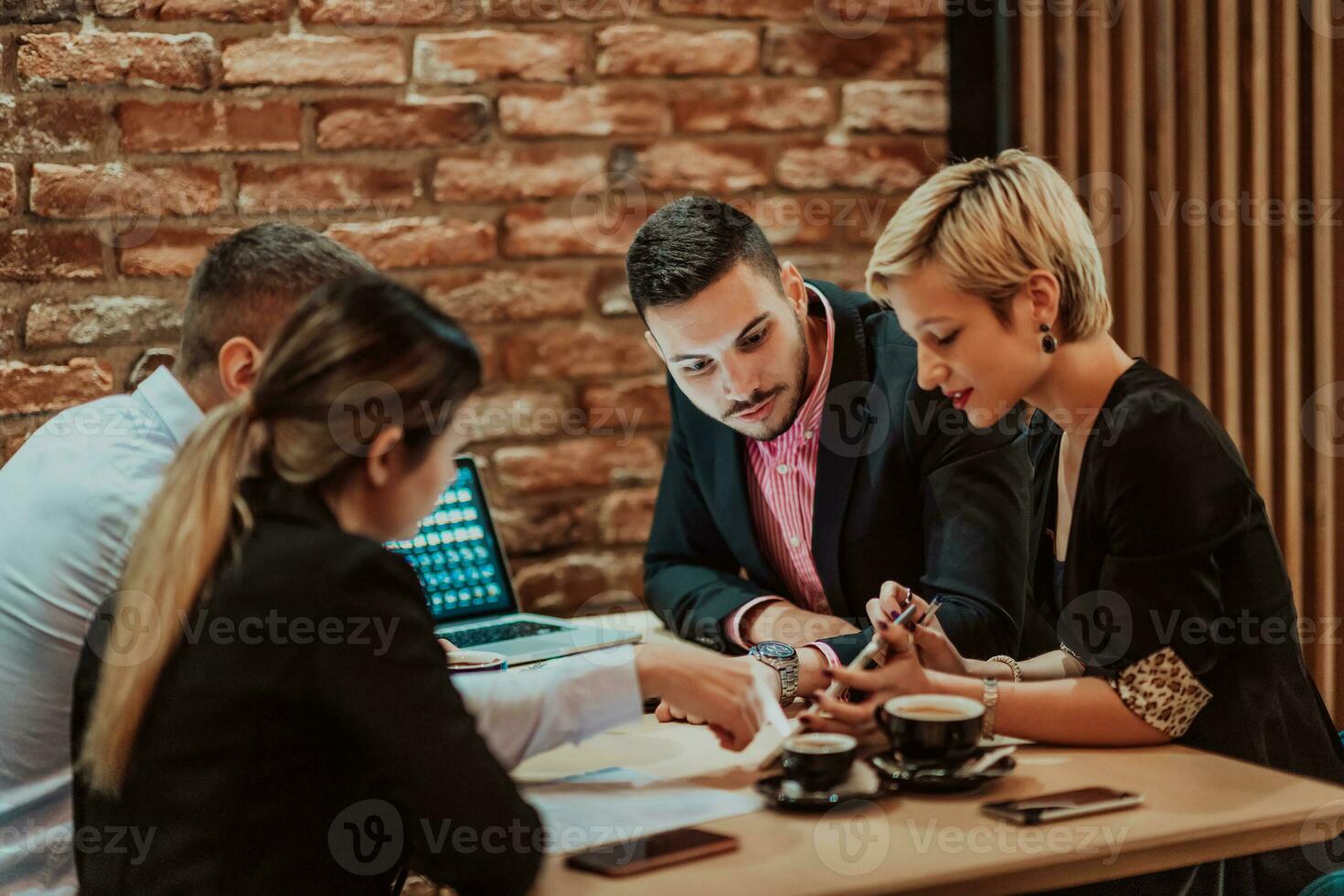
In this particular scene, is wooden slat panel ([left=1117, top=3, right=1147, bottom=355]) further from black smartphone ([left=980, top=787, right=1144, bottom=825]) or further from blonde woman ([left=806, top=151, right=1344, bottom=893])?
black smartphone ([left=980, top=787, right=1144, bottom=825])

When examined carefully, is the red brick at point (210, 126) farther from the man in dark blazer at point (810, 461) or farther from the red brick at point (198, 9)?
the man in dark blazer at point (810, 461)

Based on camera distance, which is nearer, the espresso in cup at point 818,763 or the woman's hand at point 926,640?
the espresso in cup at point 818,763

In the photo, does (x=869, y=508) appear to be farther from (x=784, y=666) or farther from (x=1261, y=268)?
(x=1261, y=268)

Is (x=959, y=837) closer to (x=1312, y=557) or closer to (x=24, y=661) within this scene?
(x=24, y=661)

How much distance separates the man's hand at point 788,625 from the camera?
207 cm

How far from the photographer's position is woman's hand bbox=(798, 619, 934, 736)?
150cm

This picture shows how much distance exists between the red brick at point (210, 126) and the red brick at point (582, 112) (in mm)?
417

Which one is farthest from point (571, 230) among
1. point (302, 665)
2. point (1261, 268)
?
point (302, 665)

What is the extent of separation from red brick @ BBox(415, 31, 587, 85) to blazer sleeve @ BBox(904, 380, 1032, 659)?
1.06 meters

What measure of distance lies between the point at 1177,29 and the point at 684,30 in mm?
1035

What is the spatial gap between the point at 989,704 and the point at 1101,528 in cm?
24

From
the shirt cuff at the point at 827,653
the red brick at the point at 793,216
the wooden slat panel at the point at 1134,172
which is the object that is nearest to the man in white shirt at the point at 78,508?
the shirt cuff at the point at 827,653

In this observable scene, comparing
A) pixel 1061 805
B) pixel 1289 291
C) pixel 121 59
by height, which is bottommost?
pixel 1061 805

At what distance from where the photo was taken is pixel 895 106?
2.96 m
